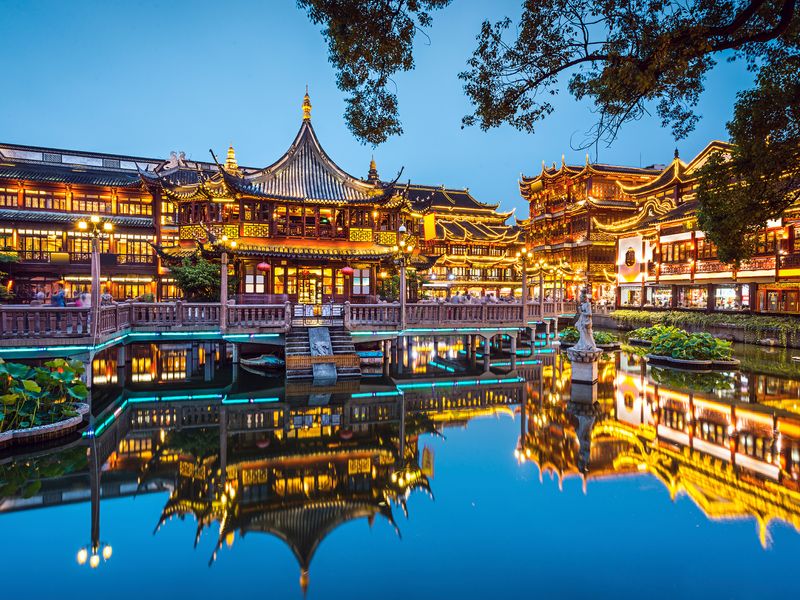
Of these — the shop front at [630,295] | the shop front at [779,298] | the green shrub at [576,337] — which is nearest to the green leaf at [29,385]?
the green shrub at [576,337]

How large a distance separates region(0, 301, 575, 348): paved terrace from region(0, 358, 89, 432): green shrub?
3051 mm

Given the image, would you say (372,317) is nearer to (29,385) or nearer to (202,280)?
(202,280)

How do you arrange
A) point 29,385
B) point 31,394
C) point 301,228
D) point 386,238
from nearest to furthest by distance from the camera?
point 29,385, point 31,394, point 301,228, point 386,238

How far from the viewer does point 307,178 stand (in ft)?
78.7

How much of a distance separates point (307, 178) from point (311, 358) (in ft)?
41.2

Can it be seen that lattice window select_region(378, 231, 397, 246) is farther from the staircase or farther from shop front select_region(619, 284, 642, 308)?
shop front select_region(619, 284, 642, 308)

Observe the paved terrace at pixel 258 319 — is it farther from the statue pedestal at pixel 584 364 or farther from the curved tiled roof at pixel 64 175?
the curved tiled roof at pixel 64 175

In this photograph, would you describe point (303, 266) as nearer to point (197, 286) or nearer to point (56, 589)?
point (197, 286)

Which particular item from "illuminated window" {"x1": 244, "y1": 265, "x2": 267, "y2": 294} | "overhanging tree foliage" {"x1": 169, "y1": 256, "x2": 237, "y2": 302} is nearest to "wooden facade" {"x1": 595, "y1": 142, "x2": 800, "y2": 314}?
"illuminated window" {"x1": 244, "y1": 265, "x2": 267, "y2": 294}

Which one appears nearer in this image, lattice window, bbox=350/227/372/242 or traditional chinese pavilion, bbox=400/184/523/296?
lattice window, bbox=350/227/372/242

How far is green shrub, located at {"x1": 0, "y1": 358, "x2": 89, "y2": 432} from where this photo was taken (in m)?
8.46

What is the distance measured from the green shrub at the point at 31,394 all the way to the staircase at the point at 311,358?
19.9 ft

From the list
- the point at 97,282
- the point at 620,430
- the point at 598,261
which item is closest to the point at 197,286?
the point at 97,282

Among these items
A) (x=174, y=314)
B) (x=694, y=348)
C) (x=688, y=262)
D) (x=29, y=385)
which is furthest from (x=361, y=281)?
(x=688, y=262)
